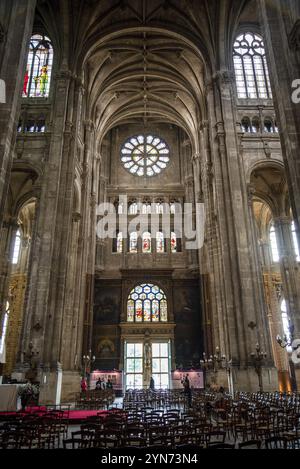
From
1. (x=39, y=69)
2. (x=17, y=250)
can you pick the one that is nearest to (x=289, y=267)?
(x=39, y=69)

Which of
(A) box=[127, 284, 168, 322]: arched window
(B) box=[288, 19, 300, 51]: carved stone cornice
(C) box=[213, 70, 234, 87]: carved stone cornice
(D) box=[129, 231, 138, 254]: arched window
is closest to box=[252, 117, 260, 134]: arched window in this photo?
(C) box=[213, 70, 234, 87]: carved stone cornice

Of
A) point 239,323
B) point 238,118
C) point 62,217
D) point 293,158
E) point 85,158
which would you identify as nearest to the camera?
point 293,158

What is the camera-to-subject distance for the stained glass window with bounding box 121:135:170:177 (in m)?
39.5

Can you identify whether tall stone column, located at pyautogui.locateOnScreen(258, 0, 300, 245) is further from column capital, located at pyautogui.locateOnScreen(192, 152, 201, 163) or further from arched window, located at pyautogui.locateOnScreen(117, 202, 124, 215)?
arched window, located at pyautogui.locateOnScreen(117, 202, 124, 215)

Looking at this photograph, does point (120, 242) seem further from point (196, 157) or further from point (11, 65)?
point (11, 65)

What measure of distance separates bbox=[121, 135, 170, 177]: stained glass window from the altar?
1124 inches

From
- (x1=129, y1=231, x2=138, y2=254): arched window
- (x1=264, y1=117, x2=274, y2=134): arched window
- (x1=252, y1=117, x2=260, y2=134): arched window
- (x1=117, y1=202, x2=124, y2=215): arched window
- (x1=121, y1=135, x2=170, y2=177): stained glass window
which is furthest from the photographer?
(x1=121, y1=135, x2=170, y2=177): stained glass window

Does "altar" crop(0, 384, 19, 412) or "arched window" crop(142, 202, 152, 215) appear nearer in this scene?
"altar" crop(0, 384, 19, 412)

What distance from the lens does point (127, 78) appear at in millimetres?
33344

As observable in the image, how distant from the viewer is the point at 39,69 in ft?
88.2

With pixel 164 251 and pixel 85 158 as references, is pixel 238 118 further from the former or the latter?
pixel 164 251

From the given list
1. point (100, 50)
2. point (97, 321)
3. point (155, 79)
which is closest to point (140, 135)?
point (155, 79)

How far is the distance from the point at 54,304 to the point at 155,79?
80.8ft

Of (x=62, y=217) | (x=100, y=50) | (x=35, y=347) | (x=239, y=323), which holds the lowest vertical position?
(x=35, y=347)
